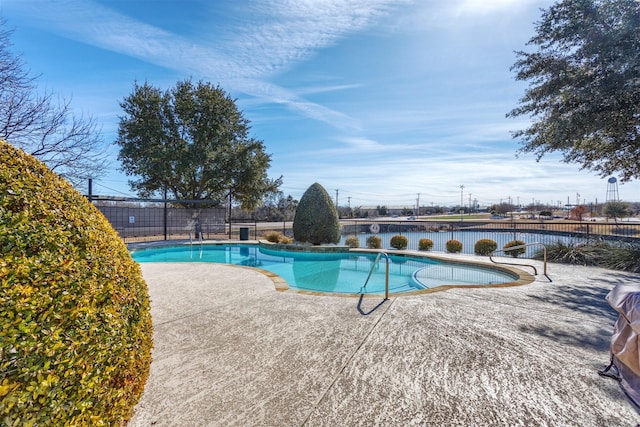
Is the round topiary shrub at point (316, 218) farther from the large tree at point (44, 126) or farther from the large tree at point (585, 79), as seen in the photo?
the large tree at point (44, 126)

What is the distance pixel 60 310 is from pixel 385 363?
227 cm

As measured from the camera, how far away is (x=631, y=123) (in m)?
6.41

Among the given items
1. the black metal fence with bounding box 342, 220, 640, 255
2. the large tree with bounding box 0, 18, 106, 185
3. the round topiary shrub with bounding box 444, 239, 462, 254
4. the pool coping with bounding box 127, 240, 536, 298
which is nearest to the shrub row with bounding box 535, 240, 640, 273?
the black metal fence with bounding box 342, 220, 640, 255

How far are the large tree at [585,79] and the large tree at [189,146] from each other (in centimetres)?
1320

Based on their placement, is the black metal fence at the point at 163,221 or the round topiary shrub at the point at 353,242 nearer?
the round topiary shrub at the point at 353,242

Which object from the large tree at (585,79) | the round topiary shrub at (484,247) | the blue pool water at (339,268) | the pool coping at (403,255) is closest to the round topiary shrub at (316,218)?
the pool coping at (403,255)

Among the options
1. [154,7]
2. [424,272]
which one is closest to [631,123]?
[424,272]

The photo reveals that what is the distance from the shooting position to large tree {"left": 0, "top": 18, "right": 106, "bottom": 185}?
286 inches

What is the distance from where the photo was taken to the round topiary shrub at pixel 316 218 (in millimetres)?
11750

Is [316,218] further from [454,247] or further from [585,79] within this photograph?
[585,79]

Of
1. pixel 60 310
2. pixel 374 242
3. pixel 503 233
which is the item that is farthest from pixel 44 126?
pixel 503 233

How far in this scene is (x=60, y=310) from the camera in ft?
3.56

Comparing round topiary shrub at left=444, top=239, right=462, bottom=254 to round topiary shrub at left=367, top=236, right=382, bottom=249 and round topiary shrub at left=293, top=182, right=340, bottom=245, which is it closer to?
round topiary shrub at left=367, top=236, right=382, bottom=249

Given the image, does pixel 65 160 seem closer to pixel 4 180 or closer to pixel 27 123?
pixel 27 123
